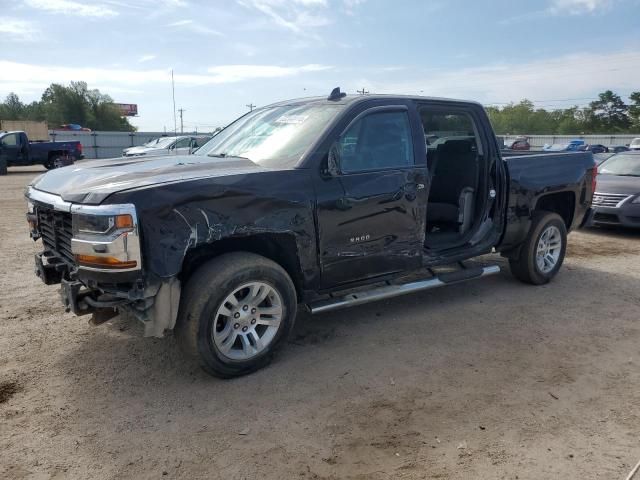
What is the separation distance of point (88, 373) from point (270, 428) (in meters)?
1.54

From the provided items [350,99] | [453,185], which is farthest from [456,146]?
[350,99]

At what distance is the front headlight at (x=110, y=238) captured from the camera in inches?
121

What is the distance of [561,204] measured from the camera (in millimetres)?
6234

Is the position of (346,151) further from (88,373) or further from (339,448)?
(88,373)

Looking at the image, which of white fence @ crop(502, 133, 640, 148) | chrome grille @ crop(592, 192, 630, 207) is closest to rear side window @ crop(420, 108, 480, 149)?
chrome grille @ crop(592, 192, 630, 207)

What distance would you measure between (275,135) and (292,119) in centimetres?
23

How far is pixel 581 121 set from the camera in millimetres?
84188

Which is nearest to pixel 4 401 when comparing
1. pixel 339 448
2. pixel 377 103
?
pixel 339 448

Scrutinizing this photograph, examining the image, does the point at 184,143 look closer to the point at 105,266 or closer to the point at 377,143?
the point at 377,143

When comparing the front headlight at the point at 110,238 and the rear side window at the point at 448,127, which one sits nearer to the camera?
the front headlight at the point at 110,238

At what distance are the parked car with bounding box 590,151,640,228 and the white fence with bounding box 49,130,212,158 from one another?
32.2 m

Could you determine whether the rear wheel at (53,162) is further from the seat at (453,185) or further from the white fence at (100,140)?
the seat at (453,185)

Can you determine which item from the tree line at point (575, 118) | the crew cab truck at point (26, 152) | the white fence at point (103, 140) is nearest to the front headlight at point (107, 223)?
the crew cab truck at point (26, 152)

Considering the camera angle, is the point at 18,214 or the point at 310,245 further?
the point at 18,214
